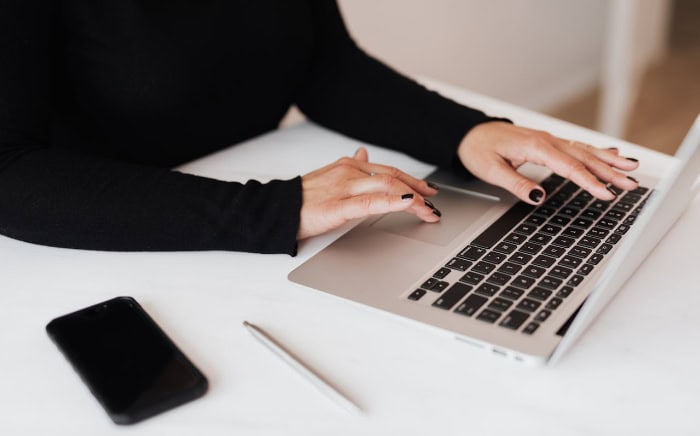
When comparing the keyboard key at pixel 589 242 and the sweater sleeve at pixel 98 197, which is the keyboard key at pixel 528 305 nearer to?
the keyboard key at pixel 589 242

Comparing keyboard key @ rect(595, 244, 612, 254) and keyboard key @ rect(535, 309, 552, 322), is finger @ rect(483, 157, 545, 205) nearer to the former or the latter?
keyboard key @ rect(595, 244, 612, 254)

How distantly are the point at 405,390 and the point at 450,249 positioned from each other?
22 centimetres

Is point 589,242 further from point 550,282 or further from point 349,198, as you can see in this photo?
point 349,198

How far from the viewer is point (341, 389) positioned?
65 centimetres

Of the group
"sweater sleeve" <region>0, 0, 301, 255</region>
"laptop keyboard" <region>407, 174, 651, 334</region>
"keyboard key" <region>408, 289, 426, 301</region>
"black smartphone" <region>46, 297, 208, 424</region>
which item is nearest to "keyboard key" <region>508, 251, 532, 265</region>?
"laptop keyboard" <region>407, 174, 651, 334</region>

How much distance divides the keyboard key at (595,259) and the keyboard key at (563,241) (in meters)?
0.03

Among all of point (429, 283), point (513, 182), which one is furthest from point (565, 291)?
point (513, 182)

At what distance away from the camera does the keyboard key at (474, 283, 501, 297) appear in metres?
0.73

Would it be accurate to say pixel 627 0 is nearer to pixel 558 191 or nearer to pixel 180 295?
pixel 558 191

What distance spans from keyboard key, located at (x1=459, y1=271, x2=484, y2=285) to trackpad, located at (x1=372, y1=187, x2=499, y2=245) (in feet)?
0.25

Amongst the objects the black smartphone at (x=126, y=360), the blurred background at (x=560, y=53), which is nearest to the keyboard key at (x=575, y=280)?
the black smartphone at (x=126, y=360)

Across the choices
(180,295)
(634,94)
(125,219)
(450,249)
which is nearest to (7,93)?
(125,219)

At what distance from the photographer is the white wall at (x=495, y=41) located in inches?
89.6

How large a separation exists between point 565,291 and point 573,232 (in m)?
0.13
